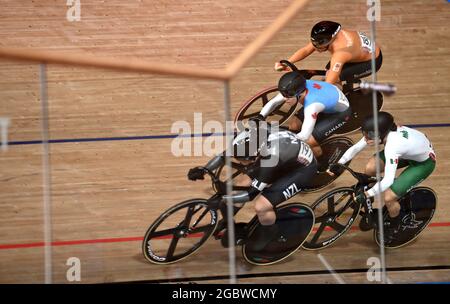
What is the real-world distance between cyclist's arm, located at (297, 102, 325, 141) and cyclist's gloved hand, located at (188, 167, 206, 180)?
969 millimetres

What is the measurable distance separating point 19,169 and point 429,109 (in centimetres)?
259

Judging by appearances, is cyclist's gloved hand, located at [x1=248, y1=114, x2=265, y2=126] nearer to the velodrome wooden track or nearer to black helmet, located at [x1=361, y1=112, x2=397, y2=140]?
the velodrome wooden track

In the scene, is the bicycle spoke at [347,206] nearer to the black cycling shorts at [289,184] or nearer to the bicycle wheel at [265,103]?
the black cycling shorts at [289,184]

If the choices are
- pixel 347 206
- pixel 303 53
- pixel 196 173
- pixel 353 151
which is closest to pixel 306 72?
pixel 303 53

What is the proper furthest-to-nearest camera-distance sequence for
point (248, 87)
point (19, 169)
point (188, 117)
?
point (248, 87)
point (188, 117)
point (19, 169)

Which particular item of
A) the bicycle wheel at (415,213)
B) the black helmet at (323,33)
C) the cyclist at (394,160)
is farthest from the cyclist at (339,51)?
the bicycle wheel at (415,213)

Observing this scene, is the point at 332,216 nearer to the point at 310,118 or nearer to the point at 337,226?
the point at 337,226

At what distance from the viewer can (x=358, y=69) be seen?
14.3ft

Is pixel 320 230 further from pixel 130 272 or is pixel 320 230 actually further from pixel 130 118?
pixel 130 118

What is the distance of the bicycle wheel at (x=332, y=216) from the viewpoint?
4.07 metres

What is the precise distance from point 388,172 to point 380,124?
Answer: 0.78 feet

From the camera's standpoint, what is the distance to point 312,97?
4.25m

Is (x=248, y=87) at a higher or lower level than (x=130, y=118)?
higher
